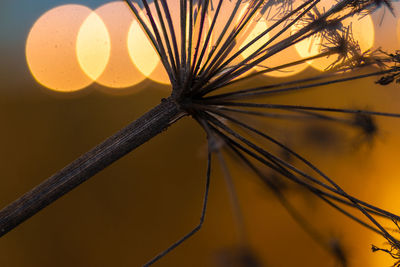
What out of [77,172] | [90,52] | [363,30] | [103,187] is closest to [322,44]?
[363,30]

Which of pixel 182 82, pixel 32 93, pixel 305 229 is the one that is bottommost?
pixel 305 229

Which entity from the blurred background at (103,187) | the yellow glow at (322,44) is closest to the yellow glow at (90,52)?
the blurred background at (103,187)

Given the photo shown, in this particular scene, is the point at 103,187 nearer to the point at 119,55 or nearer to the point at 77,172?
the point at 119,55

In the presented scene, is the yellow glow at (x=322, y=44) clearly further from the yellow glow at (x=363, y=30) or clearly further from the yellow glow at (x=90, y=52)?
the yellow glow at (x=90, y=52)

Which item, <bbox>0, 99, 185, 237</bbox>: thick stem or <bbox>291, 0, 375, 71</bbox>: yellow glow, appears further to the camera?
<bbox>291, 0, 375, 71</bbox>: yellow glow

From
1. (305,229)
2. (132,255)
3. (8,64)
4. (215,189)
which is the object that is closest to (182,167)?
(215,189)

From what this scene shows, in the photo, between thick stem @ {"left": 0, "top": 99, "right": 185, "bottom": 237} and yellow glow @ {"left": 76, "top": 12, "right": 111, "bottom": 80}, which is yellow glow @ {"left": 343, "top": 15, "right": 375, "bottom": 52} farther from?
yellow glow @ {"left": 76, "top": 12, "right": 111, "bottom": 80}

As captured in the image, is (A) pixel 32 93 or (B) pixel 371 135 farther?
(A) pixel 32 93

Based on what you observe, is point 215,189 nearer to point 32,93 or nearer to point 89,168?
point 32,93

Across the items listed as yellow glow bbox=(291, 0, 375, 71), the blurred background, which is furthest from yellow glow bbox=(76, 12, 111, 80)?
yellow glow bbox=(291, 0, 375, 71)
